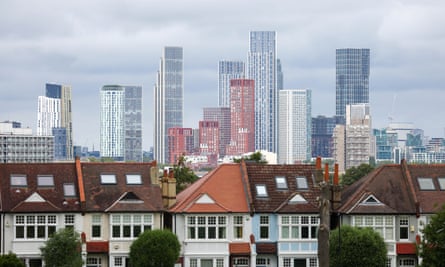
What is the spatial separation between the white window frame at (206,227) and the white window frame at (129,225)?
2.18 metres

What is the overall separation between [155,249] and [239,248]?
6354 mm

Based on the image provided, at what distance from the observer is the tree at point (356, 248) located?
261 ft

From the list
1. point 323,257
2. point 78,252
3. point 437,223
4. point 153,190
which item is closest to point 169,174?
point 153,190

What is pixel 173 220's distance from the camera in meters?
83.1

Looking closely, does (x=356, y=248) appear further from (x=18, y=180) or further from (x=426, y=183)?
(x=18, y=180)

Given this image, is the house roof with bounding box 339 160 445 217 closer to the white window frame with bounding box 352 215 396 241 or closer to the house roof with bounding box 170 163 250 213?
the white window frame with bounding box 352 215 396 241

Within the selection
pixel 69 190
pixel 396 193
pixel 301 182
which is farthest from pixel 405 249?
pixel 69 190

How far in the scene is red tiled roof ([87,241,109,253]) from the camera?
81812mm

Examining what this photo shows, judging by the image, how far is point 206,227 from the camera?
273ft

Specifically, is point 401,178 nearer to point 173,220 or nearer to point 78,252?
point 173,220

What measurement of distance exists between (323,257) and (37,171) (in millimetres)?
37441

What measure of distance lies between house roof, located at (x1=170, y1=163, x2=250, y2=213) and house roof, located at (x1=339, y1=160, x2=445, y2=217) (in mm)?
5662

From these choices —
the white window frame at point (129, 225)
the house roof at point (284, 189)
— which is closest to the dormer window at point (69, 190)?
the white window frame at point (129, 225)

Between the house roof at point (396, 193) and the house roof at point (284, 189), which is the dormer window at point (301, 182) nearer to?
the house roof at point (284, 189)
